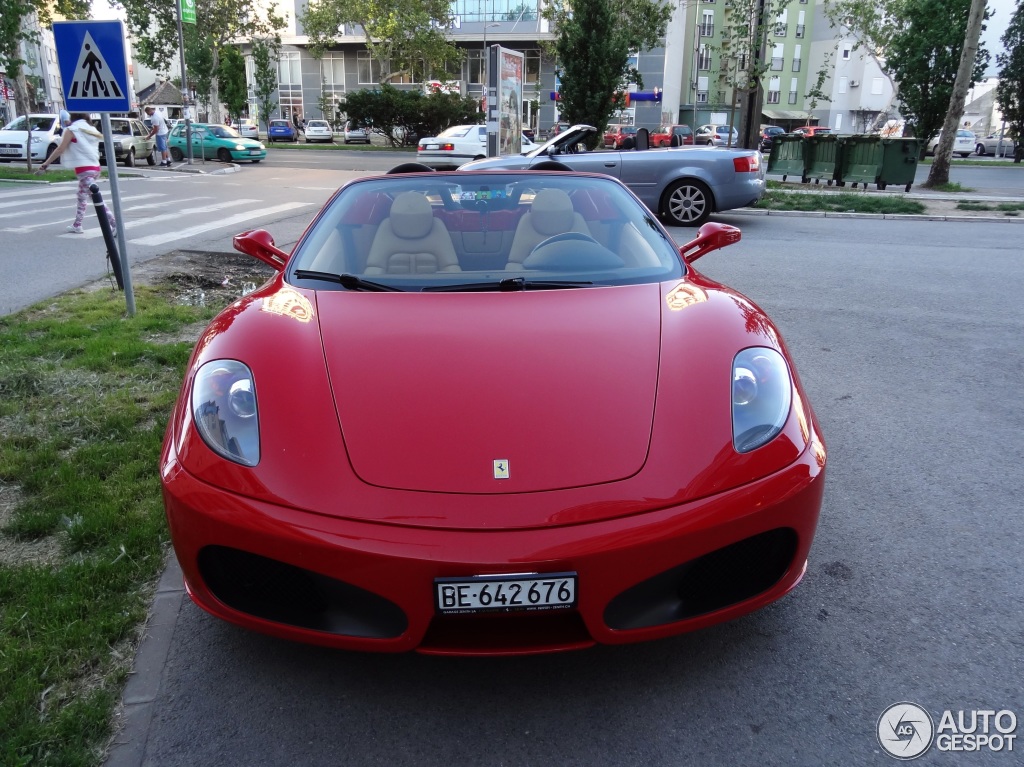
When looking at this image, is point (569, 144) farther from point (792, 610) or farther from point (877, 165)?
point (792, 610)

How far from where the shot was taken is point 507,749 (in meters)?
1.96

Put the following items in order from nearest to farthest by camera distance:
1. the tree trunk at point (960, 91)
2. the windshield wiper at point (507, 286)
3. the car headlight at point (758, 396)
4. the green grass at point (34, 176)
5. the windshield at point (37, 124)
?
the car headlight at point (758, 396)
the windshield wiper at point (507, 286)
the tree trunk at point (960, 91)
the green grass at point (34, 176)
the windshield at point (37, 124)

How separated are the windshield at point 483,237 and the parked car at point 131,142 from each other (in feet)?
81.6

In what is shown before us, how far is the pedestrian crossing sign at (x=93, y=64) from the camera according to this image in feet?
18.5

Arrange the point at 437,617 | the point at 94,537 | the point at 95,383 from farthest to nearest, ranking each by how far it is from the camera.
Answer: the point at 95,383 → the point at 94,537 → the point at 437,617

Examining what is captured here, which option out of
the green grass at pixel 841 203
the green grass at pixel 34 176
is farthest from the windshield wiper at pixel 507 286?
the green grass at pixel 34 176

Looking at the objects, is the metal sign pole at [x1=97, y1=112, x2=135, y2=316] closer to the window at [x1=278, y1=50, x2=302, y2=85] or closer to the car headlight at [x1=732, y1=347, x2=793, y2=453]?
the car headlight at [x1=732, y1=347, x2=793, y2=453]

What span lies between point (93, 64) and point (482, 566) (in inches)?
219

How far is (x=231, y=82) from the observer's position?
5656cm

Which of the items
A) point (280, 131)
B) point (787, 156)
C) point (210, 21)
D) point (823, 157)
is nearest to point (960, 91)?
point (823, 157)

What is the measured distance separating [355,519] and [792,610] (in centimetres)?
144

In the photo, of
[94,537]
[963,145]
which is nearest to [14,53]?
[94,537]

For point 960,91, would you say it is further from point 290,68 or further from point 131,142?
point 290,68

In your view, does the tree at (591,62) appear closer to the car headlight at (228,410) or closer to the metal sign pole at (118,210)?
the metal sign pole at (118,210)
